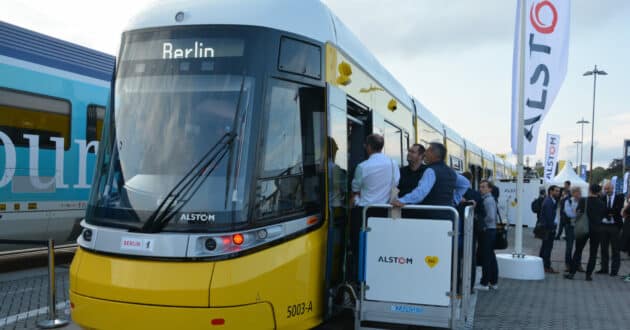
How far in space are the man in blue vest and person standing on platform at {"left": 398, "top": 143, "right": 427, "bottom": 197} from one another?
0.39 ft

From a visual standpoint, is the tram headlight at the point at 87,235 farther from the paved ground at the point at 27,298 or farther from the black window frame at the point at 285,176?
the paved ground at the point at 27,298

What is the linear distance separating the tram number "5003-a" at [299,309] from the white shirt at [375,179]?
126 centimetres

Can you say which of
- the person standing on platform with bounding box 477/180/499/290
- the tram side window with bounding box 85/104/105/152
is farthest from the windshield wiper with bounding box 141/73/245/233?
the tram side window with bounding box 85/104/105/152

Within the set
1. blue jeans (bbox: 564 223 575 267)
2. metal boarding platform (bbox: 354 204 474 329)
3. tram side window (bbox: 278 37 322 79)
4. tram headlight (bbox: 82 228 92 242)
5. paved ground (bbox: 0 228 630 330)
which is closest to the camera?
tram headlight (bbox: 82 228 92 242)

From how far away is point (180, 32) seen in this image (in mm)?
4742

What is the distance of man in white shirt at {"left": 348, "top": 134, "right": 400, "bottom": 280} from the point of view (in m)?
5.60

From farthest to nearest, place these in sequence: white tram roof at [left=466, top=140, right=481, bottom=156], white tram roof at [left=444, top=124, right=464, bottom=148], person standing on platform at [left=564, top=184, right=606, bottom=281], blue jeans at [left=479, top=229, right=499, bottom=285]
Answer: white tram roof at [left=466, top=140, right=481, bottom=156] → white tram roof at [left=444, top=124, right=464, bottom=148] → person standing on platform at [left=564, top=184, right=606, bottom=281] → blue jeans at [left=479, top=229, right=499, bottom=285]

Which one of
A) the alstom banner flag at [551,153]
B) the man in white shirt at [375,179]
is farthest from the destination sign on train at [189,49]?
the alstom banner flag at [551,153]

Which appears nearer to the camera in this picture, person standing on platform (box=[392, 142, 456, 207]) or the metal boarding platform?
the metal boarding platform

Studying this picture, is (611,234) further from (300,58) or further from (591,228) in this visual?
(300,58)

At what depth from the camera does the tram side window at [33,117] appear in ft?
28.6

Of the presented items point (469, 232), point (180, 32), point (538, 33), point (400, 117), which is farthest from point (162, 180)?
point (538, 33)

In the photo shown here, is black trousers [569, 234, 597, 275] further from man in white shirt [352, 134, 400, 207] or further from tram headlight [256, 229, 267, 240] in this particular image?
tram headlight [256, 229, 267, 240]

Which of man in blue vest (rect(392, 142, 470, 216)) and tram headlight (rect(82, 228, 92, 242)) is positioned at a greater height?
man in blue vest (rect(392, 142, 470, 216))
